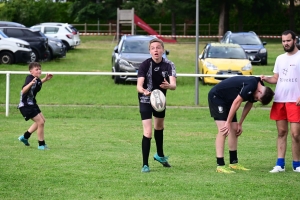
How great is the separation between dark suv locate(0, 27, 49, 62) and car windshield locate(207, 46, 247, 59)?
30.7 feet

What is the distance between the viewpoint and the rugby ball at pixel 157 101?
10.0 metres

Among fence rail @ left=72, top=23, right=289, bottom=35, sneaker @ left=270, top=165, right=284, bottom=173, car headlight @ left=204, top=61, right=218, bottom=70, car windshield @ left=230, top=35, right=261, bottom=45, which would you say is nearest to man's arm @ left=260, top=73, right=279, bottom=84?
sneaker @ left=270, top=165, right=284, bottom=173

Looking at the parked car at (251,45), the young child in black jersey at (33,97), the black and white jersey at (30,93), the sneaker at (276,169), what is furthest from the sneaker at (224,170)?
the parked car at (251,45)

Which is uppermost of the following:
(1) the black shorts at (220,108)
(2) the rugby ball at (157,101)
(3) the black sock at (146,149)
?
(2) the rugby ball at (157,101)

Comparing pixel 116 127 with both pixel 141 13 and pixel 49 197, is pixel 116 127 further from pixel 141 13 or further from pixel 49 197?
pixel 141 13

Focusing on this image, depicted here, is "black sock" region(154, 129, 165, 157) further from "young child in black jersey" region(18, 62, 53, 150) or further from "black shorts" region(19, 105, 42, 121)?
"black shorts" region(19, 105, 42, 121)

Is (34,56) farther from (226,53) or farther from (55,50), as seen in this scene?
(226,53)

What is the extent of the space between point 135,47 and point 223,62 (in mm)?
3376

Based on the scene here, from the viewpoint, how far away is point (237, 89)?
10.2 m

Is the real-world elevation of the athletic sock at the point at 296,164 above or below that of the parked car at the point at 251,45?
below

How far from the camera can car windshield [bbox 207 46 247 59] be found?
92.8 ft

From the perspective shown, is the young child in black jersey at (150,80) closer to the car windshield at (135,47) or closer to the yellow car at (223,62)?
the yellow car at (223,62)

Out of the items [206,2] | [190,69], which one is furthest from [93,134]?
[206,2]

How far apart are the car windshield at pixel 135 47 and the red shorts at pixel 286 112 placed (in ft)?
56.1
